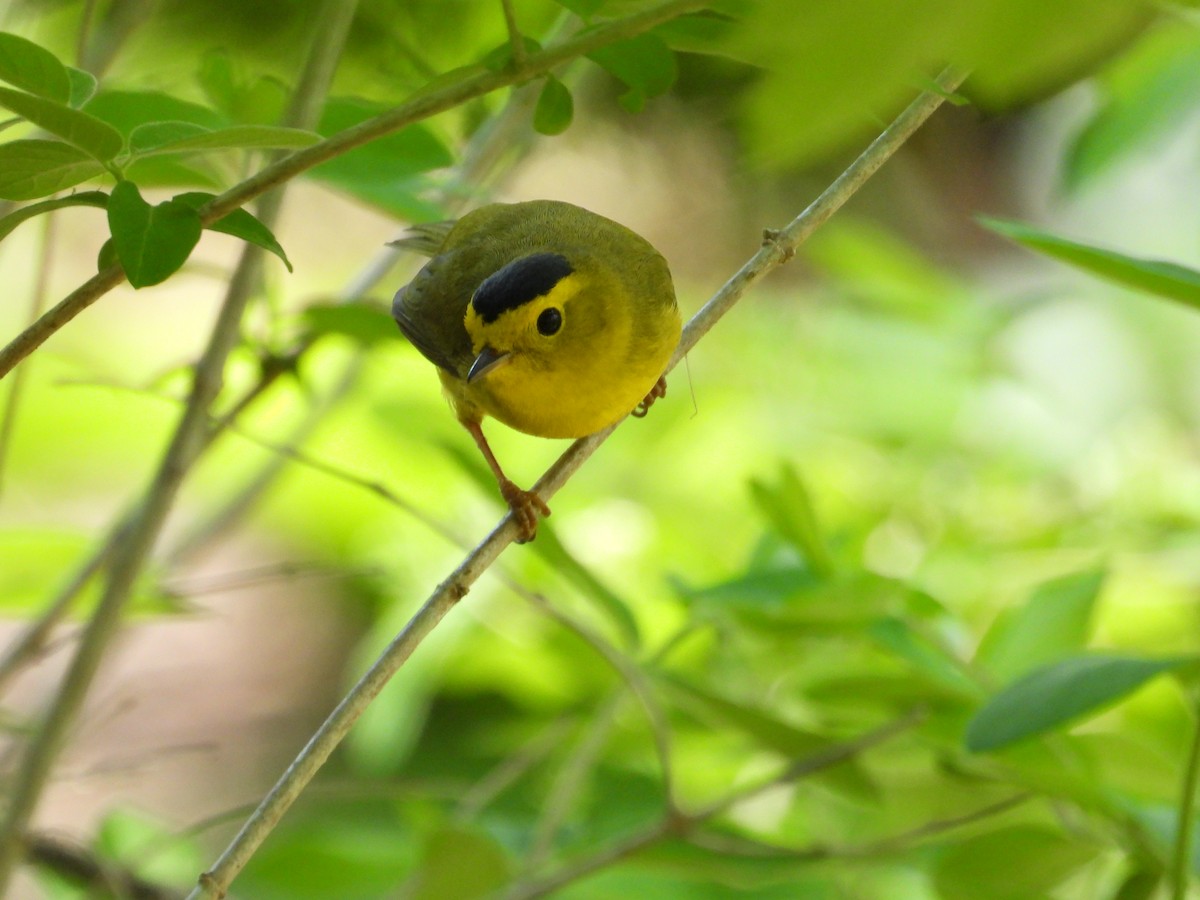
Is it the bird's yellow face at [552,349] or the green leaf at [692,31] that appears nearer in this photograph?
the green leaf at [692,31]

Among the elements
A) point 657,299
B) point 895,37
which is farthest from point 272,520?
point 895,37

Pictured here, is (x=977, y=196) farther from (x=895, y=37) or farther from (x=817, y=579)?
(x=895, y=37)

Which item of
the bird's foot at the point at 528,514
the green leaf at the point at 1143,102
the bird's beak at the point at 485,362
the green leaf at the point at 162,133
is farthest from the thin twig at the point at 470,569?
the green leaf at the point at 1143,102

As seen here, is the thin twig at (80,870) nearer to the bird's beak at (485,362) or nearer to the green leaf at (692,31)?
the bird's beak at (485,362)

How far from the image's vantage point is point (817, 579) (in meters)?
1.15

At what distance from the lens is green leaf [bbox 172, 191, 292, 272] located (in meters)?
0.63

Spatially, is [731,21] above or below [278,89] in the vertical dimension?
below

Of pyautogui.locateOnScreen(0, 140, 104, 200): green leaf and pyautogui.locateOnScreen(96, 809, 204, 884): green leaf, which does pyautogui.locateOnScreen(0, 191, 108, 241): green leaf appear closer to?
pyautogui.locateOnScreen(0, 140, 104, 200): green leaf

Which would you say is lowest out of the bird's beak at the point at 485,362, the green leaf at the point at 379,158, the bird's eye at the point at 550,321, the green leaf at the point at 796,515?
the green leaf at the point at 796,515

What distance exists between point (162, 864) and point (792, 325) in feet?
5.20

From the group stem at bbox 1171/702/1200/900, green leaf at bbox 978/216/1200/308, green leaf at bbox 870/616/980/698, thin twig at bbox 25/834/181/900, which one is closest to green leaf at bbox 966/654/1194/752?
stem at bbox 1171/702/1200/900

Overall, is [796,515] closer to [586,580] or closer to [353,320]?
[586,580]

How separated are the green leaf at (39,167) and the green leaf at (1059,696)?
0.71m

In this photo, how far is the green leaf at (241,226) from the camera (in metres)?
0.63
